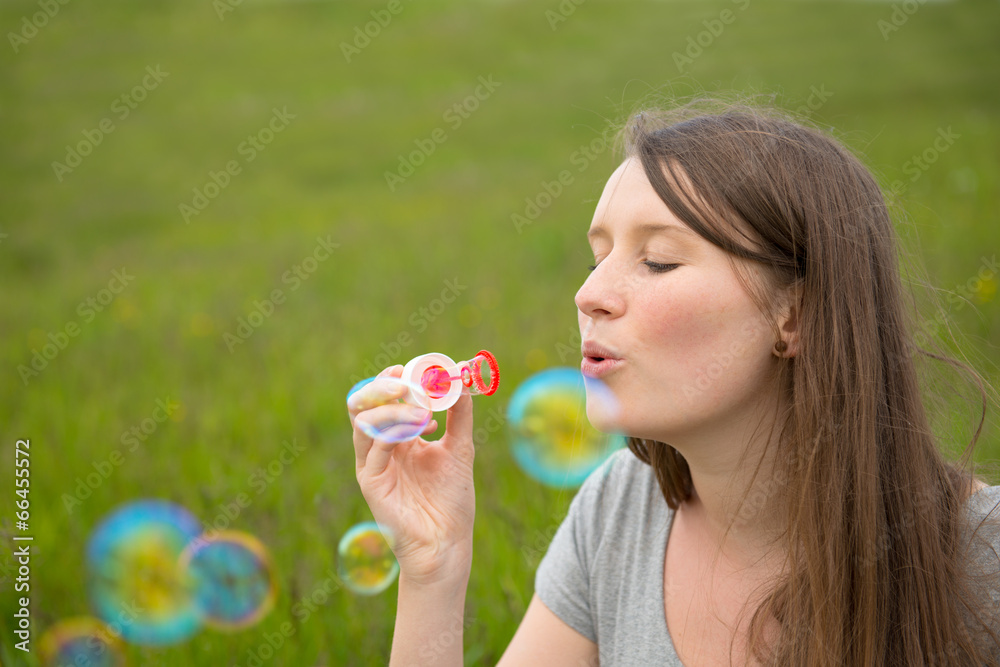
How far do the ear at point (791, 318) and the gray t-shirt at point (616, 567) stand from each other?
1.67ft

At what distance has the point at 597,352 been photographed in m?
1.57

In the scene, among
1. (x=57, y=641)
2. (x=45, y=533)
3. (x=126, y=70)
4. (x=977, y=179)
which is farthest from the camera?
(x=126, y=70)

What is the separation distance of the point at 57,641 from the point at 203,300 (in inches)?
155

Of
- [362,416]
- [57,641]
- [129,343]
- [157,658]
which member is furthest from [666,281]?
→ [129,343]

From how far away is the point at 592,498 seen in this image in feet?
6.50

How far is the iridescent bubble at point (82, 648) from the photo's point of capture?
2.31 metres

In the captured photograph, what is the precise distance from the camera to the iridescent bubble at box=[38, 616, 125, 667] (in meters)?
2.31

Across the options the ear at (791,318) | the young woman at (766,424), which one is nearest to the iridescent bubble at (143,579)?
the young woman at (766,424)

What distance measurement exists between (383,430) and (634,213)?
67 centimetres

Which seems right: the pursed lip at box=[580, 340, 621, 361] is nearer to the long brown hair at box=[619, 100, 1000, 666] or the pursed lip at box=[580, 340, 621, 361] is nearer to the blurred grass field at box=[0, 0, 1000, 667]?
the long brown hair at box=[619, 100, 1000, 666]

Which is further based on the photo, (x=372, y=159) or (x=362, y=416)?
(x=372, y=159)

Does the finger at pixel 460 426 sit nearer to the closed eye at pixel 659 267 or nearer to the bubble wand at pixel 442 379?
the bubble wand at pixel 442 379

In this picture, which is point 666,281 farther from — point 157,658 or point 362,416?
point 157,658

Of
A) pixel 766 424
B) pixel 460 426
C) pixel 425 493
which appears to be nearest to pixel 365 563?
pixel 425 493
